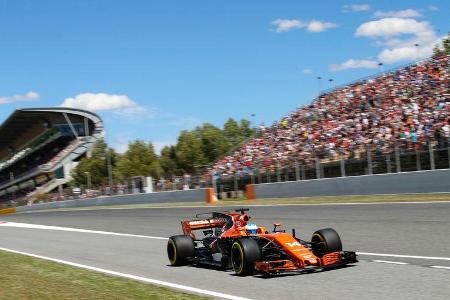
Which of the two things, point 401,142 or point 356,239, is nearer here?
point 356,239

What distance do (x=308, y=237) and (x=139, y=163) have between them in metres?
63.1

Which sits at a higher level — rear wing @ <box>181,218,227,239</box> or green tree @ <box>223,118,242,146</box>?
green tree @ <box>223,118,242,146</box>

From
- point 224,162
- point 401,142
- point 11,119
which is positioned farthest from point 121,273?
point 11,119

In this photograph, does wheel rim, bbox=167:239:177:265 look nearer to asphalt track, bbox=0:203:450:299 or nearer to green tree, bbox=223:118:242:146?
asphalt track, bbox=0:203:450:299

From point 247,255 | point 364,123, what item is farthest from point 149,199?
point 247,255

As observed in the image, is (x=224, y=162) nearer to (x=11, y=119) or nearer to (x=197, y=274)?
(x=197, y=274)

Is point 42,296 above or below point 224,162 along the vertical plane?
below

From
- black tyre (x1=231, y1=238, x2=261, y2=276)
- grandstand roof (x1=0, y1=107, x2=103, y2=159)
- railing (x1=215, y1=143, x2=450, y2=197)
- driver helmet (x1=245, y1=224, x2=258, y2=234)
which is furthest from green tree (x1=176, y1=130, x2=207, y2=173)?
black tyre (x1=231, y1=238, x2=261, y2=276)

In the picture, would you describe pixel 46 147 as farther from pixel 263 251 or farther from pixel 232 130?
pixel 263 251

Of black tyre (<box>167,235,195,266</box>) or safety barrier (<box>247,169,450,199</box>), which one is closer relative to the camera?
black tyre (<box>167,235,195,266</box>)

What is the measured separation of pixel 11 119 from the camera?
278 ft

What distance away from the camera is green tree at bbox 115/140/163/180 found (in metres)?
73.7

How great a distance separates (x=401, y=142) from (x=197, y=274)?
553 inches

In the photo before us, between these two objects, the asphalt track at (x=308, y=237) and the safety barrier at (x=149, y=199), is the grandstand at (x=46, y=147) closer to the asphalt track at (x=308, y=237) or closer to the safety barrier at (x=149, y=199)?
the safety barrier at (x=149, y=199)
